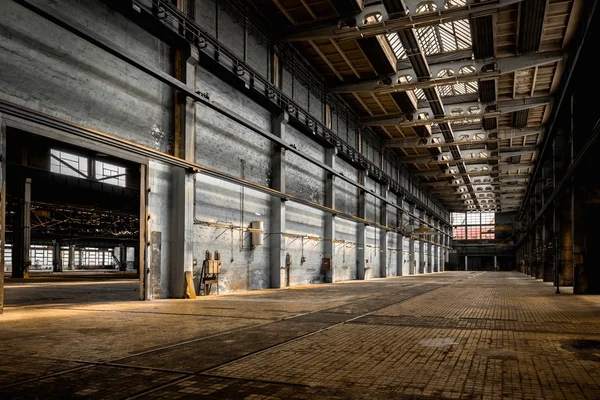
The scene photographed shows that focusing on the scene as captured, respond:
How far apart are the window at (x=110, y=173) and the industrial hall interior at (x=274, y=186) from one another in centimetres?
12

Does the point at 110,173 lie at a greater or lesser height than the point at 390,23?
lesser

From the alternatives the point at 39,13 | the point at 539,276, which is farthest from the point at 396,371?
the point at 539,276

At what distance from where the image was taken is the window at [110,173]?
74.6 ft

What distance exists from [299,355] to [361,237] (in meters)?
24.9

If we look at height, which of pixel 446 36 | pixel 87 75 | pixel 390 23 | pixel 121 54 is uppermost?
pixel 446 36

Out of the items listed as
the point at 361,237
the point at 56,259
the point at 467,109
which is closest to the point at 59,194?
the point at 361,237

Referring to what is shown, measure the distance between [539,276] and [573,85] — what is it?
19.2 meters

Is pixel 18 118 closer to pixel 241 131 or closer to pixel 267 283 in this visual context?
pixel 241 131

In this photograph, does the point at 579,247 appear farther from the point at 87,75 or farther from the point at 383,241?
the point at 383,241

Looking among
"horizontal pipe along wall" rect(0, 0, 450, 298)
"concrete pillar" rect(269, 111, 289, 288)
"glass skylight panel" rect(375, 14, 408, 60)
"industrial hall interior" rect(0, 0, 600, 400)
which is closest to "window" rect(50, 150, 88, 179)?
"industrial hall interior" rect(0, 0, 600, 400)

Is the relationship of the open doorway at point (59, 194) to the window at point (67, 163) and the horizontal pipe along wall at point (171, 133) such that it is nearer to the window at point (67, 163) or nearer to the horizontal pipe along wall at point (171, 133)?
the window at point (67, 163)

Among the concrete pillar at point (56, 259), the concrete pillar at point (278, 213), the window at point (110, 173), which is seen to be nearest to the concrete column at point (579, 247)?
the concrete pillar at point (278, 213)

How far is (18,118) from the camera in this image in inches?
359

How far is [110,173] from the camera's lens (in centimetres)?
2352
